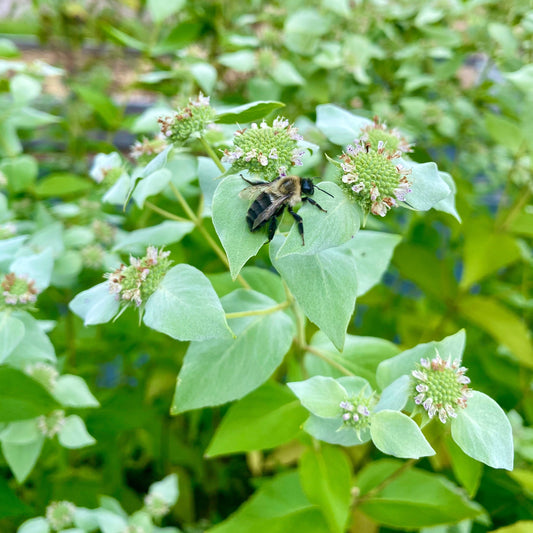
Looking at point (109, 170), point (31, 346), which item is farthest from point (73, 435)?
point (109, 170)

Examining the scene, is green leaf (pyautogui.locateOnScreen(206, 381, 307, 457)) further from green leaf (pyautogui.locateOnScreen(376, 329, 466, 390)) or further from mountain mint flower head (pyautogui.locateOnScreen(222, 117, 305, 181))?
mountain mint flower head (pyautogui.locateOnScreen(222, 117, 305, 181))

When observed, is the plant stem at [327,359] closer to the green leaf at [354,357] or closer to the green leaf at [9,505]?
the green leaf at [354,357]

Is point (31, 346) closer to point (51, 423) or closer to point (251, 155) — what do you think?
point (51, 423)

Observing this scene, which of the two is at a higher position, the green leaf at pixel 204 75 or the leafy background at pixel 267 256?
the green leaf at pixel 204 75

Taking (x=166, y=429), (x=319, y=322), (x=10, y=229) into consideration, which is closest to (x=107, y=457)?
(x=166, y=429)

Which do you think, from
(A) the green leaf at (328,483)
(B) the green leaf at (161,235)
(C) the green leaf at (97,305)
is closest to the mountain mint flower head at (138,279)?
(C) the green leaf at (97,305)

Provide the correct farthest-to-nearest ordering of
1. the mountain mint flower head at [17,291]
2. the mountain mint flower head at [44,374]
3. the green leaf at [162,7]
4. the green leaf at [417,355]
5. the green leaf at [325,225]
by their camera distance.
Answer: the green leaf at [162,7]
the mountain mint flower head at [44,374]
the mountain mint flower head at [17,291]
the green leaf at [417,355]
the green leaf at [325,225]

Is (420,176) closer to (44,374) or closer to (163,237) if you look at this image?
(163,237)
